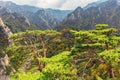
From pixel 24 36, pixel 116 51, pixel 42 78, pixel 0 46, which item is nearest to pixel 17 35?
pixel 24 36

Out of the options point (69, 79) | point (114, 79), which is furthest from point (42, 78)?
point (114, 79)

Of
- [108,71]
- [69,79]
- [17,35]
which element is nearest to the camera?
[69,79]

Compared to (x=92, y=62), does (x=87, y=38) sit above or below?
above

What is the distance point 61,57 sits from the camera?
1883cm

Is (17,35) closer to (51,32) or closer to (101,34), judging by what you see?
(51,32)

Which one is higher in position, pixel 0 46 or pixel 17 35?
pixel 17 35

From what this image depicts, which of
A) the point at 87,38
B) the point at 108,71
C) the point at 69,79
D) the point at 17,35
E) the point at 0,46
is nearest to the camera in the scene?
the point at 69,79

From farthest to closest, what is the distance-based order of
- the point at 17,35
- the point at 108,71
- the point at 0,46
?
the point at 0,46
the point at 17,35
the point at 108,71

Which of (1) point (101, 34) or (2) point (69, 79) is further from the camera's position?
(1) point (101, 34)

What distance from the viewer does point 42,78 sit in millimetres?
16953

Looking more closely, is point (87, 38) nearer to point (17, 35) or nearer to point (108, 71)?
point (108, 71)

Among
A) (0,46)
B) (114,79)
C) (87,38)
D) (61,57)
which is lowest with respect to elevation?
(0,46)

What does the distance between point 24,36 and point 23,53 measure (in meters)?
1.57

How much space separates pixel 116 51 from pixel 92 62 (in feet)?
13.6
